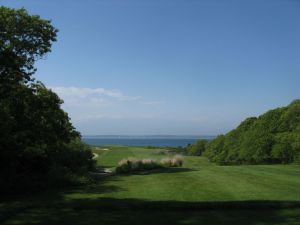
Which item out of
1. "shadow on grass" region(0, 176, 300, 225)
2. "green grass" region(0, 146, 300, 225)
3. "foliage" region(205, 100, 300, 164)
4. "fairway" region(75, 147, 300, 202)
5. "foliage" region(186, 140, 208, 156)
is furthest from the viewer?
"foliage" region(186, 140, 208, 156)

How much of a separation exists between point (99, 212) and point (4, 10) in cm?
993

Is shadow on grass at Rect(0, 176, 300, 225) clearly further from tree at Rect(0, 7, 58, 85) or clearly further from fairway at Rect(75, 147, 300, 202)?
tree at Rect(0, 7, 58, 85)

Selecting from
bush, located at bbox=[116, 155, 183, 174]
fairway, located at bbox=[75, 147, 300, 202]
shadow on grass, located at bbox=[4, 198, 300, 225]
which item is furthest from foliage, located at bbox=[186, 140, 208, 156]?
shadow on grass, located at bbox=[4, 198, 300, 225]

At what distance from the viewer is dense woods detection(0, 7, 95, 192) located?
1853cm

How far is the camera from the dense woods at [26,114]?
60.8 ft

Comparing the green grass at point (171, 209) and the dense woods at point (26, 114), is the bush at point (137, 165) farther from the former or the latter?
the green grass at point (171, 209)

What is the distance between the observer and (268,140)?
49.9 metres

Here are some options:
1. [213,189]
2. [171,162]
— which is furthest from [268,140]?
[213,189]

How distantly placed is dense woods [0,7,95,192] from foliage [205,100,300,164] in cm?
2357

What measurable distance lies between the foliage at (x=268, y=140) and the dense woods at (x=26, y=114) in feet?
77.3

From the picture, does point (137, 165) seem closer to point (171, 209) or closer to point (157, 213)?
point (171, 209)

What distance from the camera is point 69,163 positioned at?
29.3 meters

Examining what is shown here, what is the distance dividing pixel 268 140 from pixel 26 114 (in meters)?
35.1

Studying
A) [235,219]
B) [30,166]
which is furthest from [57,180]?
[235,219]
